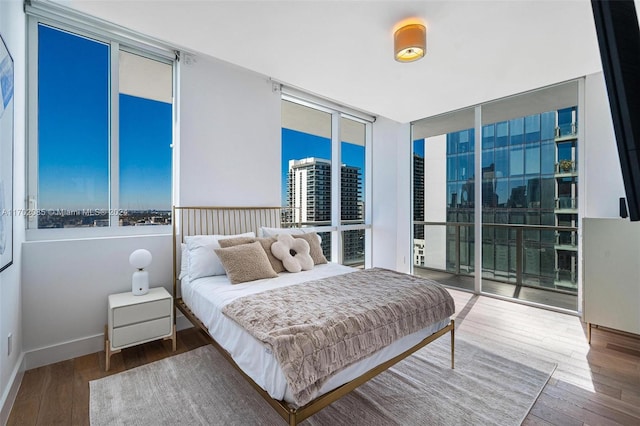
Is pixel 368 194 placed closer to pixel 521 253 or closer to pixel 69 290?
pixel 521 253

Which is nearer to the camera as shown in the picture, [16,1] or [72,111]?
[16,1]

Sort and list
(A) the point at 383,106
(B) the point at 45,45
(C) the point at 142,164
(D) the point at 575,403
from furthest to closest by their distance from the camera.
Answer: (A) the point at 383,106 → (C) the point at 142,164 → (B) the point at 45,45 → (D) the point at 575,403

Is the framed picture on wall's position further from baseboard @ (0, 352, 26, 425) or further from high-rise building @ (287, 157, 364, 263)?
high-rise building @ (287, 157, 364, 263)

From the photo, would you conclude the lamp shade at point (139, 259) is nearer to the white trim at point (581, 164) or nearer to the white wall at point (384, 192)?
the white wall at point (384, 192)

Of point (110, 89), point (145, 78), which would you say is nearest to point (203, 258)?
point (110, 89)

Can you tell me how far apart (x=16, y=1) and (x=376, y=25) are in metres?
2.64

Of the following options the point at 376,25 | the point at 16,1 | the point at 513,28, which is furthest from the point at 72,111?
the point at 513,28

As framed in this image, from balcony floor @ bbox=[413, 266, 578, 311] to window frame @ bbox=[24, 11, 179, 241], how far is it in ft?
13.3

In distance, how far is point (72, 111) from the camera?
2.71 m

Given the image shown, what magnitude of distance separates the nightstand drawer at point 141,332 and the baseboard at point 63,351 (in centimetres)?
53

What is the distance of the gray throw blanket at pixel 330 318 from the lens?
1406 mm

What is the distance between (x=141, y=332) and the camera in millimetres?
2420

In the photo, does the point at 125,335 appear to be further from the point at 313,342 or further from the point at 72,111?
the point at 72,111

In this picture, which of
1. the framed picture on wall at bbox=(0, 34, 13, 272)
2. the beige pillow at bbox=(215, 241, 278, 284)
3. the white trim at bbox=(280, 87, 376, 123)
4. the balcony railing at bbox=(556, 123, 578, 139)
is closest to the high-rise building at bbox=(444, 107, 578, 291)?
the balcony railing at bbox=(556, 123, 578, 139)
